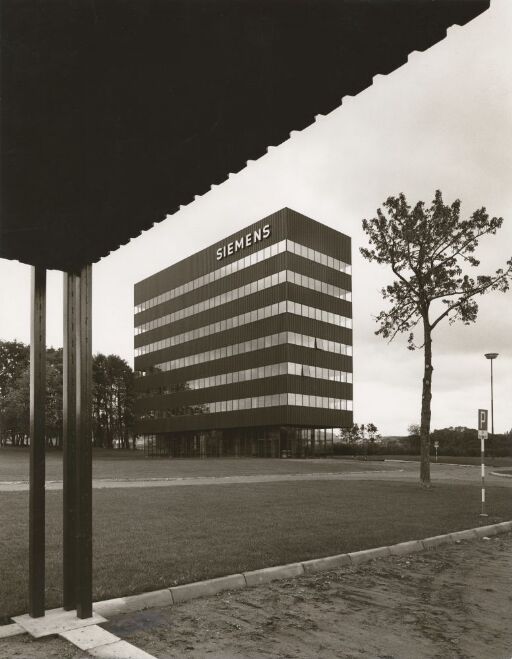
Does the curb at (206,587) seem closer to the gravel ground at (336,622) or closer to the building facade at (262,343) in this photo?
the gravel ground at (336,622)

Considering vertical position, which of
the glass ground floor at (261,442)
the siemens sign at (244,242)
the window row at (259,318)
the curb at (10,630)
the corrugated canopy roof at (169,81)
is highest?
the siemens sign at (244,242)

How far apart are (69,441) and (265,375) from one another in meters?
55.2

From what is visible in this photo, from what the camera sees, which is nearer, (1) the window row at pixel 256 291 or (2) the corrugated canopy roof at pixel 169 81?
(2) the corrugated canopy roof at pixel 169 81

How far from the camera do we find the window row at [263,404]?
2327 inches

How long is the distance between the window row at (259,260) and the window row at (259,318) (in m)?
4.87

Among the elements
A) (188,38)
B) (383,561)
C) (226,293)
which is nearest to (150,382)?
(226,293)

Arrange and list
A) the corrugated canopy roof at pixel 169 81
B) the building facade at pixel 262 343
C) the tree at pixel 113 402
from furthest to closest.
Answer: the tree at pixel 113 402, the building facade at pixel 262 343, the corrugated canopy roof at pixel 169 81

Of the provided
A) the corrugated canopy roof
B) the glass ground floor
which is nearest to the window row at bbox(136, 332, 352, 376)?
the glass ground floor

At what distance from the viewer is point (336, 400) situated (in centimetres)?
6469

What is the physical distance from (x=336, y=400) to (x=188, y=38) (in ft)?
206

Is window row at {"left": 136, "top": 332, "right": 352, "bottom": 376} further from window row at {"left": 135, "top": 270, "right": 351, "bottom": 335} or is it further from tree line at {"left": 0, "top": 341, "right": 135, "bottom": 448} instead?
tree line at {"left": 0, "top": 341, "right": 135, "bottom": 448}

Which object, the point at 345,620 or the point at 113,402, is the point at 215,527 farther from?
the point at 113,402

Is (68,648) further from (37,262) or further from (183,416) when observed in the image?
(183,416)

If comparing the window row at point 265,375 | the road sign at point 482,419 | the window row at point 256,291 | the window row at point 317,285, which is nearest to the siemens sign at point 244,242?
the window row at point 256,291
